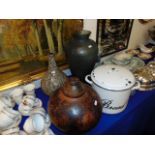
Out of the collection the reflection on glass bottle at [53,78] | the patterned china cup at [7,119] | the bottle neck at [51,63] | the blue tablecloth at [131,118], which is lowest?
the blue tablecloth at [131,118]

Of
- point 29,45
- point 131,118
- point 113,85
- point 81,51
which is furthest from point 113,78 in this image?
point 29,45

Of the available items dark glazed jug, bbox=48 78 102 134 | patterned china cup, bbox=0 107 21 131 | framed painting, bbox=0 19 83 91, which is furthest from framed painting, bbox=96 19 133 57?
patterned china cup, bbox=0 107 21 131

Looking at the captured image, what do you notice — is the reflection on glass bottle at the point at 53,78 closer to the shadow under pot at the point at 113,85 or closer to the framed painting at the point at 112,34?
the shadow under pot at the point at 113,85

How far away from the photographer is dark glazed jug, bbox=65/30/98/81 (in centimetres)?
84

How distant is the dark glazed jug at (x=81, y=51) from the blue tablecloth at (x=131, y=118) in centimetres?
25

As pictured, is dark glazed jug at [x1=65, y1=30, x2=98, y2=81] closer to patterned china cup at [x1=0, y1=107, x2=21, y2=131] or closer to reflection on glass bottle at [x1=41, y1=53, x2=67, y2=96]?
reflection on glass bottle at [x1=41, y1=53, x2=67, y2=96]

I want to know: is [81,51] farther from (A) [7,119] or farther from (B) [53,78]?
(A) [7,119]

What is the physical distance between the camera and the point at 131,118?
0.94m

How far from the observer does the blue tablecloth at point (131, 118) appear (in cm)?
80

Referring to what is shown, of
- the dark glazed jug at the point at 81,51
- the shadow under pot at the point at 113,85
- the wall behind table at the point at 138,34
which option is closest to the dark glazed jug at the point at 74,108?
the shadow under pot at the point at 113,85

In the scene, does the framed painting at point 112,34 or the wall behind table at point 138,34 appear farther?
the wall behind table at point 138,34

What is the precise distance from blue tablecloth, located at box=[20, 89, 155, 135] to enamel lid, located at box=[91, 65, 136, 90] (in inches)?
7.4

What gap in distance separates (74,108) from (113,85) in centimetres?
21
